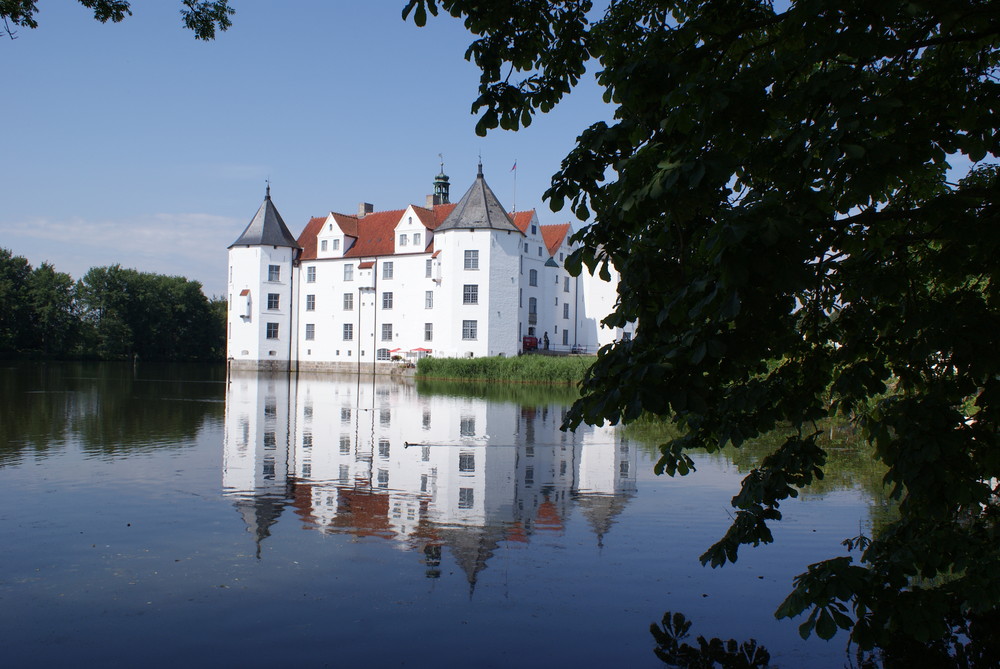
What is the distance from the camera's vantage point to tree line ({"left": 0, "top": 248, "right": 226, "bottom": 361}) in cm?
7506

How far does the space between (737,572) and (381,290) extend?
165 feet

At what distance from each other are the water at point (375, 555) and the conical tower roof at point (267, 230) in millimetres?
45266

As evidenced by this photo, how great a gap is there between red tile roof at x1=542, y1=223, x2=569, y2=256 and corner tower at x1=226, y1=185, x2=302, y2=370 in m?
19.1

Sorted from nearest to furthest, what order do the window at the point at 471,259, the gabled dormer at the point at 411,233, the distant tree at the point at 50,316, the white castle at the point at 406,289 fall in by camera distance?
the window at the point at 471,259 < the white castle at the point at 406,289 < the gabled dormer at the point at 411,233 < the distant tree at the point at 50,316

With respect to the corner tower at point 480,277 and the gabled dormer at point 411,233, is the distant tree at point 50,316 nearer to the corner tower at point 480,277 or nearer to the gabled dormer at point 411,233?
the gabled dormer at point 411,233

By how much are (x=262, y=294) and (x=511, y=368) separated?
24.3m

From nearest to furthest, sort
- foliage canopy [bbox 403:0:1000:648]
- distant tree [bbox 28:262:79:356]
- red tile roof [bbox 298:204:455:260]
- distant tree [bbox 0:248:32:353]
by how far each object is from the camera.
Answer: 1. foliage canopy [bbox 403:0:1000:648]
2. red tile roof [bbox 298:204:455:260]
3. distant tree [bbox 0:248:32:353]
4. distant tree [bbox 28:262:79:356]

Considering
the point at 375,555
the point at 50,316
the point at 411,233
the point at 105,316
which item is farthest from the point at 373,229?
the point at 375,555

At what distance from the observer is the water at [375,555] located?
17.2 feet

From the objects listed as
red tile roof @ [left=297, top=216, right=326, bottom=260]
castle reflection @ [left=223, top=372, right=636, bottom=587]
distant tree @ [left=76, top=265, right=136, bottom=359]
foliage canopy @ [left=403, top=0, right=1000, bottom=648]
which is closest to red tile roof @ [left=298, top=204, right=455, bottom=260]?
red tile roof @ [left=297, top=216, right=326, bottom=260]

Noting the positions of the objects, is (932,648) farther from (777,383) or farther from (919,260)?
(919,260)

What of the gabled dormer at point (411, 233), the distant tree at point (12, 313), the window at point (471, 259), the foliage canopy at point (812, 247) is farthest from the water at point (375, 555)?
the distant tree at point (12, 313)

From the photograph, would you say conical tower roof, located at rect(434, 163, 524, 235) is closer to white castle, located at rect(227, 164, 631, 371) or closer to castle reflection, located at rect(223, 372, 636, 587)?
white castle, located at rect(227, 164, 631, 371)

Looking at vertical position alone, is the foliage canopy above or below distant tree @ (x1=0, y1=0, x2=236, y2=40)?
below
